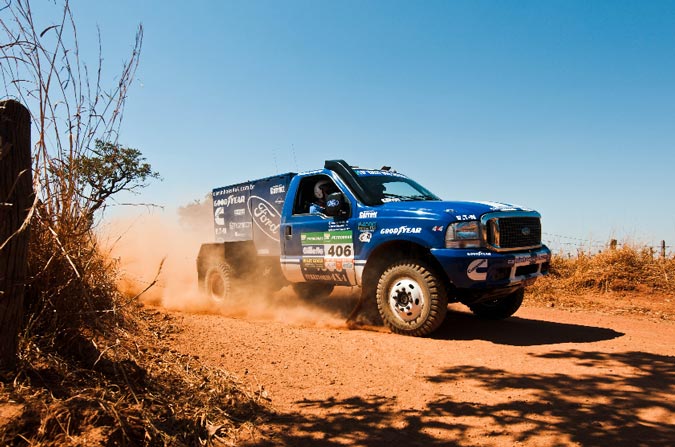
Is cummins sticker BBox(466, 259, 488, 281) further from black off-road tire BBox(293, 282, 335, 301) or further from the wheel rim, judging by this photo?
black off-road tire BBox(293, 282, 335, 301)

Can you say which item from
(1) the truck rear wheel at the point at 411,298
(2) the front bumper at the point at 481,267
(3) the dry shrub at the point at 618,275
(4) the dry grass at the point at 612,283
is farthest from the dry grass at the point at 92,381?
(3) the dry shrub at the point at 618,275

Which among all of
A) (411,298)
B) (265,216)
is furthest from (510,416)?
(265,216)

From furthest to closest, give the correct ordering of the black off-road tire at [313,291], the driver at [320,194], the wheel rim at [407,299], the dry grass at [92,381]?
the black off-road tire at [313,291]
the driver at [320,194]
the wheel rim at [407,299]
the dry grass at [92,381]

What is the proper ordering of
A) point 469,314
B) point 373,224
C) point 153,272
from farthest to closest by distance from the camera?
point 153,272
point 469,314
point 373,224

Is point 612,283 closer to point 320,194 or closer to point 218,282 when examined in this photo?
point 320,194

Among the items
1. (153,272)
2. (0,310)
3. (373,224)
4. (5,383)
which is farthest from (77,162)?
(153,272)

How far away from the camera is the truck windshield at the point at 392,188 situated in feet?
21.6

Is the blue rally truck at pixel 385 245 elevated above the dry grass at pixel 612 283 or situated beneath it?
elevated above

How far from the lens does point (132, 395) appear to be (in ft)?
9.42

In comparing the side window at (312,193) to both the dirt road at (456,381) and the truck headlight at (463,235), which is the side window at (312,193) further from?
the truck headlight at (463,235)

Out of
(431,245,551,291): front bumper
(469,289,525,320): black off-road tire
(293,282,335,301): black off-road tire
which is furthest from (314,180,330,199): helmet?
(469,289,525,320): black off-road tire

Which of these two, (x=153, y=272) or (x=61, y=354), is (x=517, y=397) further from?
(x=153, y=272)

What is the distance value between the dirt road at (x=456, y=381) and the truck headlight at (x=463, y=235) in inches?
48.5

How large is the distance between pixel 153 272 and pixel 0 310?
1078 centimetres
